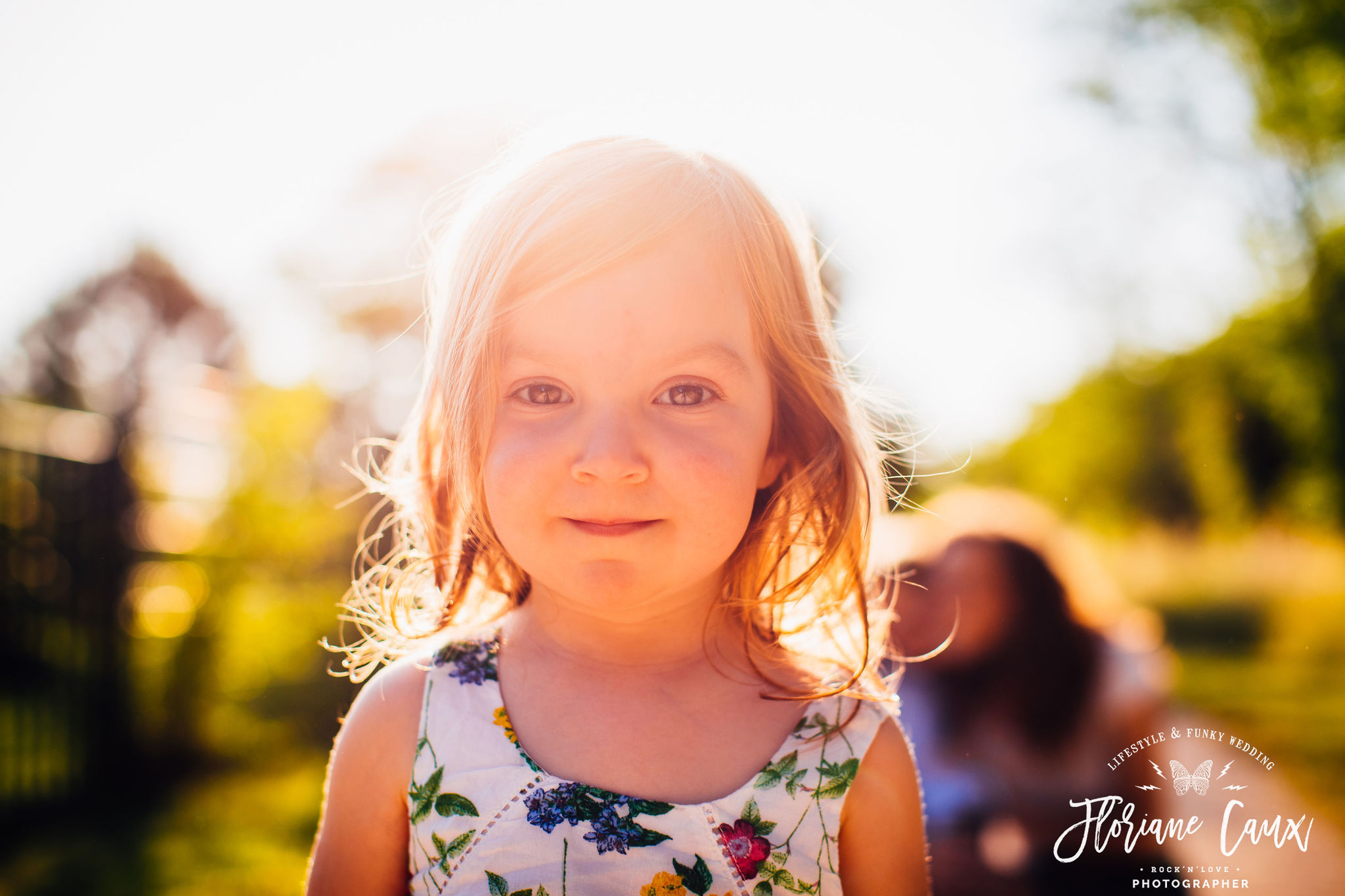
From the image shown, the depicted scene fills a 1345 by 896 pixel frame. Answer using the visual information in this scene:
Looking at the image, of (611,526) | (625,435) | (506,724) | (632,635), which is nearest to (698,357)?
(625,435)

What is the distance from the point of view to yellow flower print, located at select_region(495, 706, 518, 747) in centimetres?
139

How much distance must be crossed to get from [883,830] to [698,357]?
2.71ft

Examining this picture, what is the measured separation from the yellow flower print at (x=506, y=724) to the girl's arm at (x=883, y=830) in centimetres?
54

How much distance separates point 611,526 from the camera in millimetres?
→ 1286

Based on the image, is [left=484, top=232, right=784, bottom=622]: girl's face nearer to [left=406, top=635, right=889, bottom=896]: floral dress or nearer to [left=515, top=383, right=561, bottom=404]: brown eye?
[left=515, top=383, right=561, bottom=404]: brown eye

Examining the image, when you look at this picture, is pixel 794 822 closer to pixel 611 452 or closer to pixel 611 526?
pixel 611 526

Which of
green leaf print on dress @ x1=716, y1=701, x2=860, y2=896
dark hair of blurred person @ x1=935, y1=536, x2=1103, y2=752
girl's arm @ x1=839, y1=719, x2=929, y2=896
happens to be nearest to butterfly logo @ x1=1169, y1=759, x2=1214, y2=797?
dark hair of blurred person @ x1=935, y1=536, x2=1103, y2=752

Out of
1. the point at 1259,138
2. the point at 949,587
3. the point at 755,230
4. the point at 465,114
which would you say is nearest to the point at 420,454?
the point at 755,230

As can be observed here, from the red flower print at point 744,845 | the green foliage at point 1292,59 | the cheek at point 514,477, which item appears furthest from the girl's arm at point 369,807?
the green foliage at point 1292,59

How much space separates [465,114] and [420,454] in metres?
5.59

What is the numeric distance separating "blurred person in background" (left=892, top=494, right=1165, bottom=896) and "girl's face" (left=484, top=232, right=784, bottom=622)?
196cm

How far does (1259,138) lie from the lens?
341 inches

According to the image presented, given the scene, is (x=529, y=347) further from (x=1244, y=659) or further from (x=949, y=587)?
(x=1244, y=659)

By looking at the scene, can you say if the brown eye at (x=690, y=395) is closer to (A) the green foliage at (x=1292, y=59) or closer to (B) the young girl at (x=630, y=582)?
(B) the young girl at (x=630, y=582)
